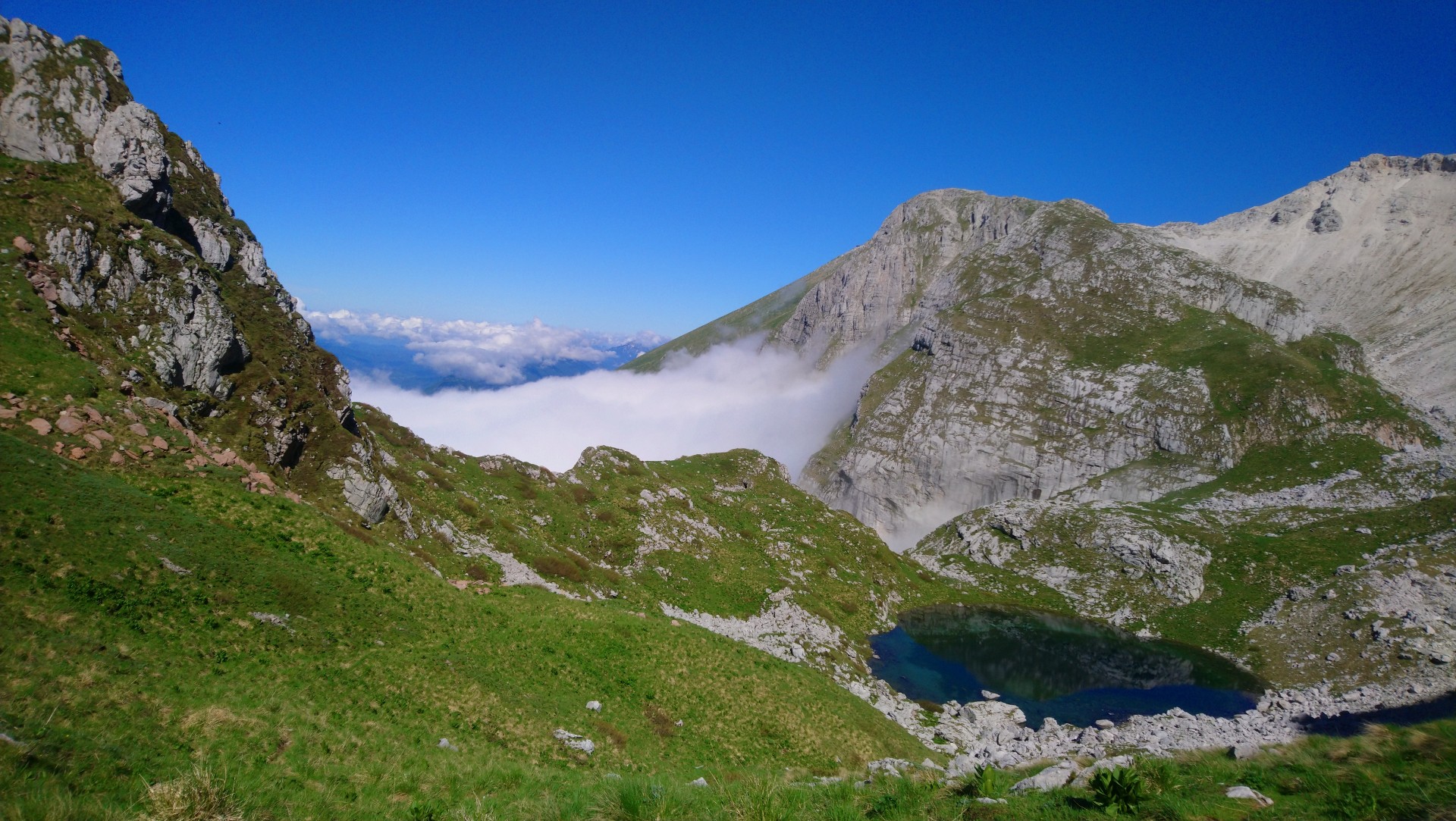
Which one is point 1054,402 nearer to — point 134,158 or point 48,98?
point 134,158

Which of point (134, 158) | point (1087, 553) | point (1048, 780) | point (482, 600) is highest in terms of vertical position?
point (134, 158)

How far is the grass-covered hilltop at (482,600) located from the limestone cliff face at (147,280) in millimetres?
221

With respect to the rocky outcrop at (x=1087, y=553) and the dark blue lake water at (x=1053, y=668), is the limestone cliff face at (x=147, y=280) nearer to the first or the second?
the dark blue lake water at (x=1053, y=668)

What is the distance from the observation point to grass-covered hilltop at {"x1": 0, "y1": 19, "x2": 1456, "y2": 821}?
1215 centimetres

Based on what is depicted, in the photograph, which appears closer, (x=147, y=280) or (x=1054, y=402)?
(x=147, y=280)

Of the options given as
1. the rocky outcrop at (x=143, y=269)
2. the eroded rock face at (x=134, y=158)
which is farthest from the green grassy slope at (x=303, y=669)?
the eroded rock face at (x=134, y=158)

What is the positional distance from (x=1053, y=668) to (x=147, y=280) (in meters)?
90.0

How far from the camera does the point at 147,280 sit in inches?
1389

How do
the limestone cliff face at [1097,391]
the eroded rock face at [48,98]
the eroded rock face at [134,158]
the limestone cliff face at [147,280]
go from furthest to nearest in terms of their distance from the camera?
the limestone cliff face at [1097,391] → the eroded rock face at [134,158] → the eroded rock face at [48,98] → the limestone cliff face at [147,280]

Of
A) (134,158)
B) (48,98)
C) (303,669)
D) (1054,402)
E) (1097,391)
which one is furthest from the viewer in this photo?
(1054,402)

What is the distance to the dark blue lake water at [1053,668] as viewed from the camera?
5856cm

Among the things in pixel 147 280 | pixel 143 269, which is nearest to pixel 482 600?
pixel 147 280

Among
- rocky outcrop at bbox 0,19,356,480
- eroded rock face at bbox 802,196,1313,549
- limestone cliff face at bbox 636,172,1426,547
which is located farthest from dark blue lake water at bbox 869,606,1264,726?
eroded rock face at bbox 802,196,1313,549

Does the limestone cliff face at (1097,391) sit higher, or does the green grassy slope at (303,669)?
the limestone cliff face at (1097,391)
